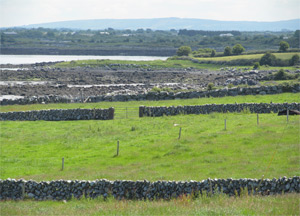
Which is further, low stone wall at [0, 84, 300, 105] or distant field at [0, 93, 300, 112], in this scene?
low stone wall at [0, 84, 300, 105]

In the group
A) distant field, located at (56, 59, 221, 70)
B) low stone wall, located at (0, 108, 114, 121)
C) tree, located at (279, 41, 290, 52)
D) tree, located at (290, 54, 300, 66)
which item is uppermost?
tree, located at (279, 41, 290, 52)

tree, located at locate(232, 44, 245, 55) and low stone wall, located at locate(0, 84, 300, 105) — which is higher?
tree, located at locate(232, 44, 245, 55)

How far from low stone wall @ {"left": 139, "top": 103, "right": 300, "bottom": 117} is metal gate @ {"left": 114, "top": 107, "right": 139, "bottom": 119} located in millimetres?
1265

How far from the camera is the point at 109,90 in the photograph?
232 ft

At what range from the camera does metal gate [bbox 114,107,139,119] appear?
41.2 m

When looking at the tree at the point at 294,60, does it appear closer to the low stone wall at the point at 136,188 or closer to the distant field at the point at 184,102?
the distant field at the point at 184,102

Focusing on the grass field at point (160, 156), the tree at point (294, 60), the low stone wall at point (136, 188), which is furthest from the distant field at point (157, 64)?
the low stone wall at point (136, 188)

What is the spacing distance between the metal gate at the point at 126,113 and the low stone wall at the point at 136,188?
21450 mm

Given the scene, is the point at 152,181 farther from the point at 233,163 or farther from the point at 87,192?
the point at 233,163

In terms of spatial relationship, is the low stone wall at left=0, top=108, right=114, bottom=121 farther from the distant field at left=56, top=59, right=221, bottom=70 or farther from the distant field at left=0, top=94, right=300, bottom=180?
the distant field at left=56, top=59, right=221, bottom=70

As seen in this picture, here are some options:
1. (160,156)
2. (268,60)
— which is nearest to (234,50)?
(268,60)

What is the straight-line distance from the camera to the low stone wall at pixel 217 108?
38.1 m

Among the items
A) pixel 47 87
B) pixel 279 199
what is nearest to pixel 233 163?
pixel 279 199

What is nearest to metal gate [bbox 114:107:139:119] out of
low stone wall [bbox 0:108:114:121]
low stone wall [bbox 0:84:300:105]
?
low stone wall [bbox 0:108:114:121]
